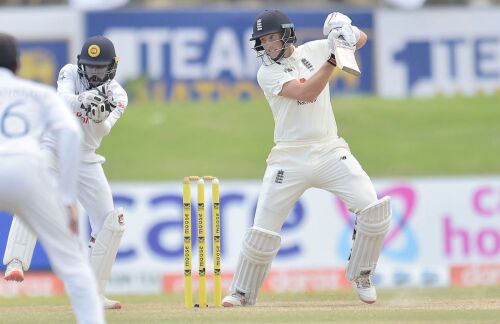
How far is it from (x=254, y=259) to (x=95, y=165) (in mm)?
1154

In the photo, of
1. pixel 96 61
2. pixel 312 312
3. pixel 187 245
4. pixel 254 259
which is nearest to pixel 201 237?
pixel 187 245

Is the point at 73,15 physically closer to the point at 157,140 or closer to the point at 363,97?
the point at 157,140

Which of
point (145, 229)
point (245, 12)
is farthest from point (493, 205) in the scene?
point (245, 12)

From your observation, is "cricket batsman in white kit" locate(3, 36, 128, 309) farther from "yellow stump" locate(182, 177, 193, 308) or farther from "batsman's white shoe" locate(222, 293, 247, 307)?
"batsman's white shoe" locate(222, 293, 247, 307)

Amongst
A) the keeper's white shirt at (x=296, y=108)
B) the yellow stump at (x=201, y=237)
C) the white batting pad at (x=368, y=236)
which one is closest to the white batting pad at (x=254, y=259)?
the yellow stump at (x=201, y=237)

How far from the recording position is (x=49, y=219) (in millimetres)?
5828

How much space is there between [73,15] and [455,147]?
6.28 metres

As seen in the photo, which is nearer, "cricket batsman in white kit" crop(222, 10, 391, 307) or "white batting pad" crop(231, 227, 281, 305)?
"cricket batsman in white kit" crop(222, 10, 391, 307)

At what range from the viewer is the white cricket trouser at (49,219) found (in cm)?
577

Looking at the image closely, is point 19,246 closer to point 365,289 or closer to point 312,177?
point 312,177

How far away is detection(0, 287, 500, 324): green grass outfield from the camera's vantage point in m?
7.24

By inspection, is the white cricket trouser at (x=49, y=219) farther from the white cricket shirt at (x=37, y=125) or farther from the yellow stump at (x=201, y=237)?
the yellow stump at (x=201, y=237)

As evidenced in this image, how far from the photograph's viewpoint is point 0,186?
5773 millimetres

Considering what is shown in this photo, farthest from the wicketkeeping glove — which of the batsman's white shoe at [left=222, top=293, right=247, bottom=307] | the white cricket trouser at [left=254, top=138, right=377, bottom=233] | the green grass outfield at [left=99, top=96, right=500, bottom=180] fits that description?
the green grass outfield at [left=99, top=96, right=500, bottom=180]
